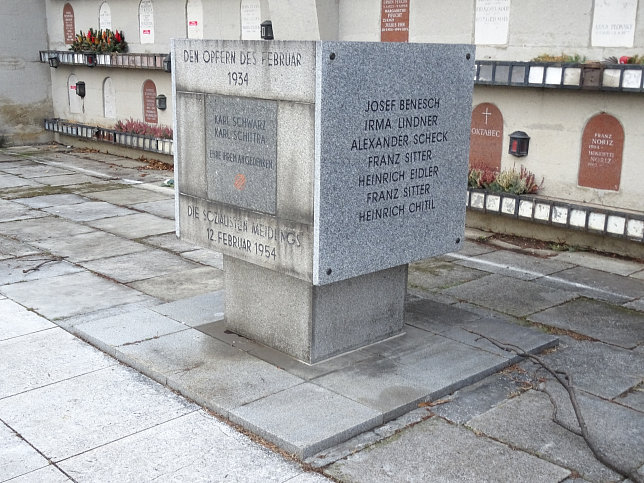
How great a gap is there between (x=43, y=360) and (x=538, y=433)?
344 centimetres

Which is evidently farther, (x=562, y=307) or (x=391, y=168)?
(x=562, y=307)

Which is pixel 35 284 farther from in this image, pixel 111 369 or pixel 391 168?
pixel 391 168

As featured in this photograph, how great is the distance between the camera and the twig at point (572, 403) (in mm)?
4185

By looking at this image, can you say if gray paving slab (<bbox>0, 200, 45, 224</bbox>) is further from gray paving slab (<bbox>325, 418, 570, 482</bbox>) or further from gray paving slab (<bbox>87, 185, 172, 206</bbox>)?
gray paving slab (<bbox>325, 418, 570, 482</bbox>)

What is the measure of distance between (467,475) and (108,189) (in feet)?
31.9

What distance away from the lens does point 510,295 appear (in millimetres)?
7336

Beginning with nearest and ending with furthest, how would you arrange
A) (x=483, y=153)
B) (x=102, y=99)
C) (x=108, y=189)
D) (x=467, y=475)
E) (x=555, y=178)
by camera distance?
(x=467, y=475) < (x=555, y=178) < (x=483, y=153) < (x=108, y=189) < (x=102, y=99)

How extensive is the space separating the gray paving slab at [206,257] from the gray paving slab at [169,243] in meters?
0.16

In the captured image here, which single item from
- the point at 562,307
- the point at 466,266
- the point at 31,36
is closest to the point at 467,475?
the point at 562,307

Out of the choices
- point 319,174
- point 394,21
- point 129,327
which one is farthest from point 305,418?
point 394,21

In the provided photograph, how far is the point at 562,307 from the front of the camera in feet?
23.0

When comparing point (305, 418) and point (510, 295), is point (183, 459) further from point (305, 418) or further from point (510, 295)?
point (510, 295)

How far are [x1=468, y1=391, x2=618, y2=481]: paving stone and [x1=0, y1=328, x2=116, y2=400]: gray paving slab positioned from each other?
270cm

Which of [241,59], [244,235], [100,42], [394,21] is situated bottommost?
[244,235]
